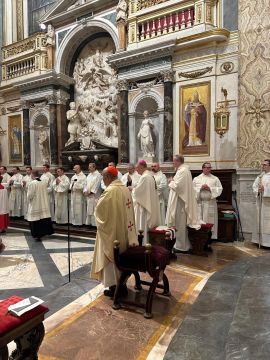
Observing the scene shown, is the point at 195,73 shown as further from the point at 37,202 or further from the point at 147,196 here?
the point at 37,202

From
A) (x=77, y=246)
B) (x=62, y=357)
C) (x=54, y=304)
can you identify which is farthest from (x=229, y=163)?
(x=62, y=357)

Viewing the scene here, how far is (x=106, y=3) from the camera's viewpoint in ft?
32.5

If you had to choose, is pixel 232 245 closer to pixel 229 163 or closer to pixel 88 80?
pixel 229 163

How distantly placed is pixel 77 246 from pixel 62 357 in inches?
180

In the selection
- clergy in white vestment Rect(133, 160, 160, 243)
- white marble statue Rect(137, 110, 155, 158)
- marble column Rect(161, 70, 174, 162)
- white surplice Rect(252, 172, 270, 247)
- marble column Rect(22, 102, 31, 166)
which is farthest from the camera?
marble column Rect(22, 102, 31, 166)

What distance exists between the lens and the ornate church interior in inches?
124

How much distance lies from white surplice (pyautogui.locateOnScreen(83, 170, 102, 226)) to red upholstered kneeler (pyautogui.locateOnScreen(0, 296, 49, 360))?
6.46m

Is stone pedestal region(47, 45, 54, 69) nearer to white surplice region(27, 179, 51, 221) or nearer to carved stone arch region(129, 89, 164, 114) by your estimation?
carved stone arch region(129, 89, 164, 114)

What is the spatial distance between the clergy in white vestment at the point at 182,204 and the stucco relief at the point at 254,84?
222 centimetres

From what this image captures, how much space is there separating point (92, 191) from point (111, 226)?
5128 mm

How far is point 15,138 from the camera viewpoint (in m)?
12.7

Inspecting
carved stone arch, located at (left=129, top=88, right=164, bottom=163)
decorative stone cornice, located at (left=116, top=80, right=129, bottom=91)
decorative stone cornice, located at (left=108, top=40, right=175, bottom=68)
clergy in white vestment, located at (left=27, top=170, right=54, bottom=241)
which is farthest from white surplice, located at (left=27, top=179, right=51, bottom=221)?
decorative stone cornice, located at (left=108, top=40, right=175, bottom=68)

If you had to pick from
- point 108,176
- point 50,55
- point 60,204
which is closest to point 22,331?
point 108,176

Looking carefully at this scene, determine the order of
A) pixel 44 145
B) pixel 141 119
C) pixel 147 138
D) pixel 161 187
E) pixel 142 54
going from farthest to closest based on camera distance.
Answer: pixel 44 145 < pixel 141 119 < pixel 147 138 < pixel 142 54 < pixel 161 187
